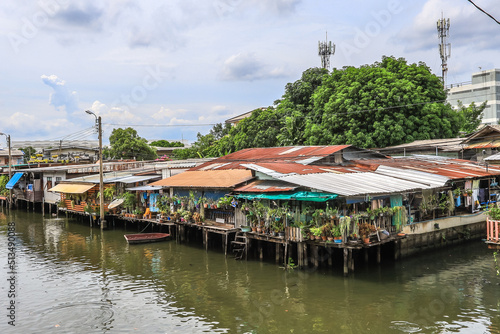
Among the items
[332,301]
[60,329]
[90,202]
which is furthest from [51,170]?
[332,301]

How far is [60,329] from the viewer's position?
13266mm

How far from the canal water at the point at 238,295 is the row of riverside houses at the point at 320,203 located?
1.17 m

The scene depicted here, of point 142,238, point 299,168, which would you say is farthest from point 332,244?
point 142,238

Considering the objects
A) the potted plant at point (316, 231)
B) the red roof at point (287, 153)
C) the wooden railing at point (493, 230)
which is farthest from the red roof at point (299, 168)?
the wooden railing at point (493, 230)

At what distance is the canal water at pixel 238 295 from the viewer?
13414mm

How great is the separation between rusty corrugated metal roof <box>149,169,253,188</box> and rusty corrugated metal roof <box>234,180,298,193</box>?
0.68 metres

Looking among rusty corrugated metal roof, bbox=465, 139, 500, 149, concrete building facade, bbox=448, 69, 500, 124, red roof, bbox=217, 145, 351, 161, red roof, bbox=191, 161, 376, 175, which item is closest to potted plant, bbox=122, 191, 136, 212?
red roof, bbox=217, 145, 351, 161

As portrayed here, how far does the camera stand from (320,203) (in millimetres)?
19281

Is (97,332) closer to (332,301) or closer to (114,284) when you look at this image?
(114,284)

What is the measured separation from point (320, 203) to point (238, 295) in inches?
222

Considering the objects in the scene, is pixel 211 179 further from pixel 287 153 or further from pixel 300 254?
pixel 300 254

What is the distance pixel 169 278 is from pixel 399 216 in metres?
10.4

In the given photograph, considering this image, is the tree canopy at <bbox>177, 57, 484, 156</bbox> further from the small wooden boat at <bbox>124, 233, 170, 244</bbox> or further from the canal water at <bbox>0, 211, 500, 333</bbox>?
the small wooden boat at <bbox>124, 233, 170, 244</bbox>

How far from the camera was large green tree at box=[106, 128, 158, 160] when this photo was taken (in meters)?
58.9
